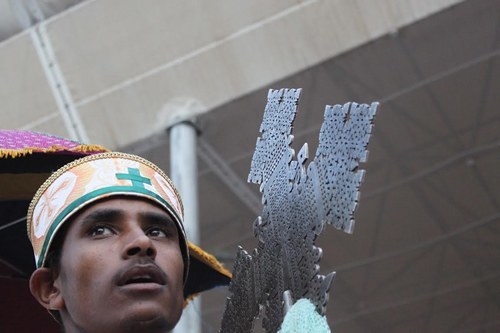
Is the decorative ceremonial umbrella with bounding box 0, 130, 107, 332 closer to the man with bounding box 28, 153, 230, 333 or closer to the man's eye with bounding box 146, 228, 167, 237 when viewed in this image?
the man with bounding box 28, 153, 230, 333

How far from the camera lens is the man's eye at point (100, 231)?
6.23 feet

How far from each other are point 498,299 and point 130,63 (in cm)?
506

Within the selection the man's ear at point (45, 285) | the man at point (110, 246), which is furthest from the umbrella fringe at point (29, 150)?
the man's ear at point (45, 285)

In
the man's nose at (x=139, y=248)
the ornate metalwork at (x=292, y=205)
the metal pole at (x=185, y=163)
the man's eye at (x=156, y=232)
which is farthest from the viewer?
the metal pole at (x=185, y=163)

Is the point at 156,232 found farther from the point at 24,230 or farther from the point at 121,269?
the point at 24,230

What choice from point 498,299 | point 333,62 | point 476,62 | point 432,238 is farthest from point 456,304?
point 333,62

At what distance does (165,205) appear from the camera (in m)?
1.99

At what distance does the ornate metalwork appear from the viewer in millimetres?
1713

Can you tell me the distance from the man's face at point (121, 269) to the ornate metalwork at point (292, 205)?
17 cm

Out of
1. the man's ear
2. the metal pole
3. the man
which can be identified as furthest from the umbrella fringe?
the metal pole

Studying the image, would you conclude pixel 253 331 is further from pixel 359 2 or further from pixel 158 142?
pixel 158 142

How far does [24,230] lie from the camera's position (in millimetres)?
3035

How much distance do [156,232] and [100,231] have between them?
99mm

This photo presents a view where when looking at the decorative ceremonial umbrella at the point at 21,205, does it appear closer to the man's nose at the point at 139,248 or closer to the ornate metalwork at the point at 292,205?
the ornate metalwork at the point at 292,205
